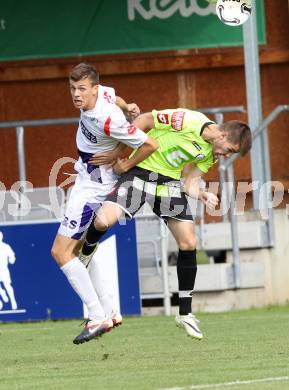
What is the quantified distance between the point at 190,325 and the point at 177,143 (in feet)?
4.55

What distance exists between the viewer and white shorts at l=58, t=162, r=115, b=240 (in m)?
10.6

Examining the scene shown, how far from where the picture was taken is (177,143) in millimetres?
10797

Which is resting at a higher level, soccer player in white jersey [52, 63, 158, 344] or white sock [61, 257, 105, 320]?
soccer player in white jersey [52, 63, 158, 344]

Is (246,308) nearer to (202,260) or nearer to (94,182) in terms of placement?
(202,260)

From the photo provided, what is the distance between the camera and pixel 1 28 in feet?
60.1

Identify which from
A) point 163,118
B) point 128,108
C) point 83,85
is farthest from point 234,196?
point 83,85

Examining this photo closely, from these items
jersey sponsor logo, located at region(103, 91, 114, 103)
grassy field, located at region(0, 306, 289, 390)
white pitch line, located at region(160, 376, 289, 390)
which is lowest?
white pitch line, located at region(160, 376, 289, 390)

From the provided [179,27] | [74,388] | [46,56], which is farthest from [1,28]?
[74,388]

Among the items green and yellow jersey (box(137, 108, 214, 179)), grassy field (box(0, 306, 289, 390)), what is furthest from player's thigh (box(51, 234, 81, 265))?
green and yellow jersey (box(137, 108, 214, 179))

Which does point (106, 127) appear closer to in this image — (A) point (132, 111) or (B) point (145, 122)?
(B) point (145, 122)

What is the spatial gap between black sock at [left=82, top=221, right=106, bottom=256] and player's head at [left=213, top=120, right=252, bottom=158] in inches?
44.7

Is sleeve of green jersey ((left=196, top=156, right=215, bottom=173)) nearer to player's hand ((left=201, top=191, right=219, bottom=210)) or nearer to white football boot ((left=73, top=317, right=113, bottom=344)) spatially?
player's hand ((left=201, top=191, right=219, bottom=210))

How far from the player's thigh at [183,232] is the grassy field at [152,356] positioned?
78cm

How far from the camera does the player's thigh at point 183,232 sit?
35.5ft
